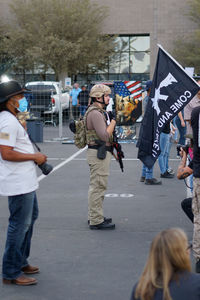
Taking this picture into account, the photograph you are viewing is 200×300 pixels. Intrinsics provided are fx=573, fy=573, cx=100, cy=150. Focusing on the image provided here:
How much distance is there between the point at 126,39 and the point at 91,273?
38.1 metres

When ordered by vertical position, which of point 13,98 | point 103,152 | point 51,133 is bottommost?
point 51,133

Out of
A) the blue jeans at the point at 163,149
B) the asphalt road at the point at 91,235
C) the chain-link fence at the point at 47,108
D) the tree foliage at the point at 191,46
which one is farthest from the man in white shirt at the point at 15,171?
A: the tree foliage at the point at 191,46

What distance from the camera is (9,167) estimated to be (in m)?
4.97

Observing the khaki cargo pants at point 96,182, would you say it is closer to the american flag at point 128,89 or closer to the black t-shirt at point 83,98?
the american flag at point 128,89

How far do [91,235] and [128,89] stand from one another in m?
12.5

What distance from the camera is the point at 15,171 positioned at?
4965 millimetres

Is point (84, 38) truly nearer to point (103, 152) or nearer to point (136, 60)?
point (136, 60)

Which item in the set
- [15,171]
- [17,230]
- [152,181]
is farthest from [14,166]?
[152,181]

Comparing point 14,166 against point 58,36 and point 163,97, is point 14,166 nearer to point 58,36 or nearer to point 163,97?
point 163,97

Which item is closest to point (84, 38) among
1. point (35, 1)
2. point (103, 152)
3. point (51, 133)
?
point (35, 1)

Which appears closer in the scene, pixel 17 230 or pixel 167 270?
pixel 167 270

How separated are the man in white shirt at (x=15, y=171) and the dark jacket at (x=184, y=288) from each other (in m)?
2.30

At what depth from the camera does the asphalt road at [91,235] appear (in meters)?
5.12

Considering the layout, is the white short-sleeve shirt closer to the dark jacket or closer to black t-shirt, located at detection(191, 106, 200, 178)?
black t-shirt, located at detection(191, 106, 200, 178)
